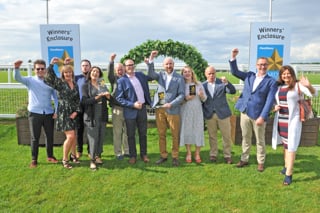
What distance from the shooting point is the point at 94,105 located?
15.3ft

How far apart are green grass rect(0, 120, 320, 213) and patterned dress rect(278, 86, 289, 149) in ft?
2.40

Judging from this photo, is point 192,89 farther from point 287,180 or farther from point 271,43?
point 271,43

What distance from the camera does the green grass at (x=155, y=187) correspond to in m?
3.58

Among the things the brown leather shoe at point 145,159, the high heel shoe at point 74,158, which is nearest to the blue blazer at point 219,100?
the brown leather shoe at point 145,159

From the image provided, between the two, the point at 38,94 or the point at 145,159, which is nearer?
the point at 38,94

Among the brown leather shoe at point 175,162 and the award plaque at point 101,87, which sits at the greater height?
the award plaque at point 101,87

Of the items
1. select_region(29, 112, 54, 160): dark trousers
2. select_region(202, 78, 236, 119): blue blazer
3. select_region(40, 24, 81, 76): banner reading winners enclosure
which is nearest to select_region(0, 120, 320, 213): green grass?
select_region(29, 112, 54, 160): dark trousers

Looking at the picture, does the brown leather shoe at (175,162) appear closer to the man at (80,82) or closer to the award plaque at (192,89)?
the award plaque at (192,89)

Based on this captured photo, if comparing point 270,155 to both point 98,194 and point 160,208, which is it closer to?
point 160,208

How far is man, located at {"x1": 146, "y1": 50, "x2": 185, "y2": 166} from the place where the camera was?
4.75 metres

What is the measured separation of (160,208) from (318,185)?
2507mm

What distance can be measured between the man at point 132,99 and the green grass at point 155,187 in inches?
21.1

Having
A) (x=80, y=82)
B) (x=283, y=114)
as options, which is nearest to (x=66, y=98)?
(x=80, y=82)

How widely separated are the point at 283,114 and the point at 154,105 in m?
2.09
